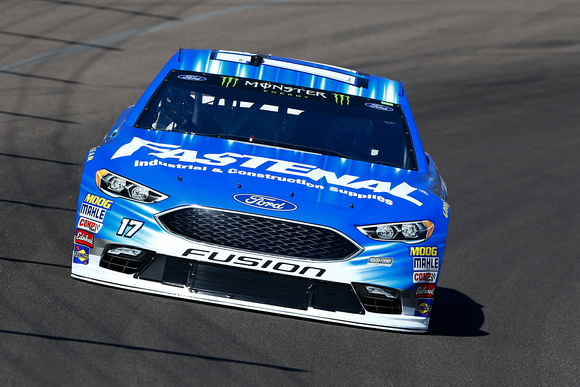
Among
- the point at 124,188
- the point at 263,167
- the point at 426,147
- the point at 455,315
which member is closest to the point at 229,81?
the point at 263,167

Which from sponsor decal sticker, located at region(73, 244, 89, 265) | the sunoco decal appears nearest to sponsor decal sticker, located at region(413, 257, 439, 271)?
the sunoco decal

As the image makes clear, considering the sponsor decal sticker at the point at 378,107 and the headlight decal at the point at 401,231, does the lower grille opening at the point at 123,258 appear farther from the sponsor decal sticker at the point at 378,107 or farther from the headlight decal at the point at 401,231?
the sponsor decal sticker at the point at 378,107

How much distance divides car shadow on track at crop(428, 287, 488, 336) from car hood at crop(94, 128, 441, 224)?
1.02 metres

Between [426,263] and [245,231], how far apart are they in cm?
123

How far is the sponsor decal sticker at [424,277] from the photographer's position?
596cm

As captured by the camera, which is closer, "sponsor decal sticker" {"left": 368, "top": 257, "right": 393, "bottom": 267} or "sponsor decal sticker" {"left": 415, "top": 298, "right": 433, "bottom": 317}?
"sponsor decal sticker" {"left": 368, "top": 257, "right": 393, "bottom": 267}

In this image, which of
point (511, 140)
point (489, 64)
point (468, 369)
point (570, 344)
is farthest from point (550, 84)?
point (468, 369)

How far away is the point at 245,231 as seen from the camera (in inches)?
225

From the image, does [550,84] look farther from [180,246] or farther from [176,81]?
[180,246]

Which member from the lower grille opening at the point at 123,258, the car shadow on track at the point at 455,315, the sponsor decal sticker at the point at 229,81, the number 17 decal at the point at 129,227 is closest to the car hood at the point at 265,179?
the number 17 decal at the point at 129,227

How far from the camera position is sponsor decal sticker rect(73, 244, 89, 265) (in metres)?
5.95

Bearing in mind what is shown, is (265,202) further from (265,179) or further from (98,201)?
(98,201)

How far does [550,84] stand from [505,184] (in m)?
5.87

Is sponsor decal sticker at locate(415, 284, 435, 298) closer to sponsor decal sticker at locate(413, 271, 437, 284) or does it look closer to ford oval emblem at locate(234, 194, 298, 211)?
sponsor decal sticker at locate(413, 271, 437, 284)
